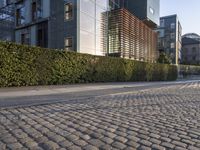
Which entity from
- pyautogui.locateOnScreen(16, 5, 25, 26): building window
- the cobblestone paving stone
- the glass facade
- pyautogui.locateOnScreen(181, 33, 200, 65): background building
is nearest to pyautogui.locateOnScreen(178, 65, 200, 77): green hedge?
the glass facade

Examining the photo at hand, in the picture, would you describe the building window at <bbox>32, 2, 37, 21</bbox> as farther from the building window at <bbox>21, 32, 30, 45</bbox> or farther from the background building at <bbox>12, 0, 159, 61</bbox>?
the building window at <bbox>21, 32, 30, 45</bbox>

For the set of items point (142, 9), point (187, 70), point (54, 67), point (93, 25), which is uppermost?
point (142, 9)

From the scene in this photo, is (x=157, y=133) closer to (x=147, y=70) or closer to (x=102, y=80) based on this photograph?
(x=102, y=80)

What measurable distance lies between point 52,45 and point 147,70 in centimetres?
1044

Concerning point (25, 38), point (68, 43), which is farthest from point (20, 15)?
point (68, 43)

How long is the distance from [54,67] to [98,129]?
997 cm

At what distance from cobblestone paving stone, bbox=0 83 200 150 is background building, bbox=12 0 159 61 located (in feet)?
53.7

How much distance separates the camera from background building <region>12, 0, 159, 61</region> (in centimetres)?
2258

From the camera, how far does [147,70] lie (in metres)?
24.2

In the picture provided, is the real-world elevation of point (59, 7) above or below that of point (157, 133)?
above

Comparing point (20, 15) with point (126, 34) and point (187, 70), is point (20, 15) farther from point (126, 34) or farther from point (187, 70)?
point (187, 70)

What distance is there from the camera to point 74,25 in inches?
878

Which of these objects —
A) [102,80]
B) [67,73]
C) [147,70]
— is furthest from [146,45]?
[67,73]

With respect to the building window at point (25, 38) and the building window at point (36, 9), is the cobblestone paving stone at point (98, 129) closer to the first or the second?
the building window at point (36, 9)
